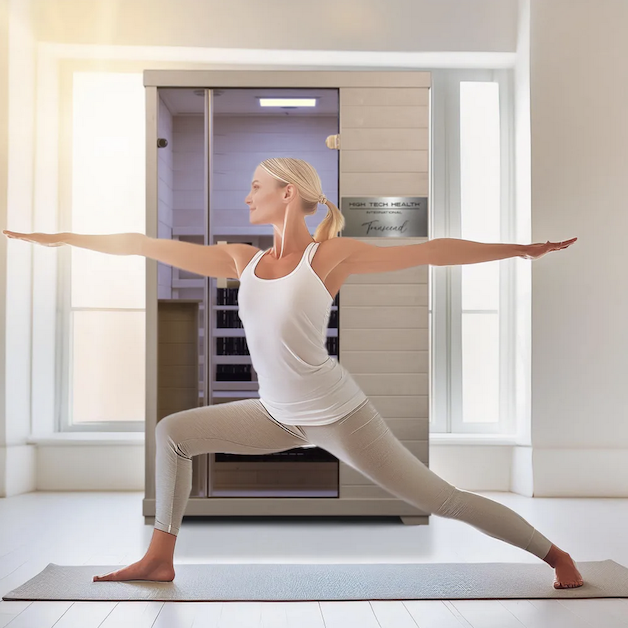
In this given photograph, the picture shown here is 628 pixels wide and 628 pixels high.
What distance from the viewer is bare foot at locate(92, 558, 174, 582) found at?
8.61 feet

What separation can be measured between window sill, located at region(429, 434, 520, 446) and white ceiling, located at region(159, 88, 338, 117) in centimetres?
221

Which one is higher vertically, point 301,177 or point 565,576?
point 301,177

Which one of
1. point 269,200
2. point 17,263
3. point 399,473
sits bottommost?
point 399,473

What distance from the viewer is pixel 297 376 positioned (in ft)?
7.84

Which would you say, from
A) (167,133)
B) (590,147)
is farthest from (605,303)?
(167,133)

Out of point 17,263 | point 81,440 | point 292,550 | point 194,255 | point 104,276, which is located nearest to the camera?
point 194,255

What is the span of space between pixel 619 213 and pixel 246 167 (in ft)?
7.99

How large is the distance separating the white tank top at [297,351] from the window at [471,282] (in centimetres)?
264

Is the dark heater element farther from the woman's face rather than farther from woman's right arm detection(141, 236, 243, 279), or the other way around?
the woman's face

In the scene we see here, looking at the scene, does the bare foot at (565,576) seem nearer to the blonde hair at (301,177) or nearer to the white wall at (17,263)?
the blonde hair at (301,177)

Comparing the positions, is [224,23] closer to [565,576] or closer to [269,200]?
[269,200]

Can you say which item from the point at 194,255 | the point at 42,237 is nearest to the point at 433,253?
the point at 194,255

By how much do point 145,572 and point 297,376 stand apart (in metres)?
0.95

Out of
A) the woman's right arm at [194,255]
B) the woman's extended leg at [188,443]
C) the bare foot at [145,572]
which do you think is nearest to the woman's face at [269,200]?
the woman's right arm at [194,255]
